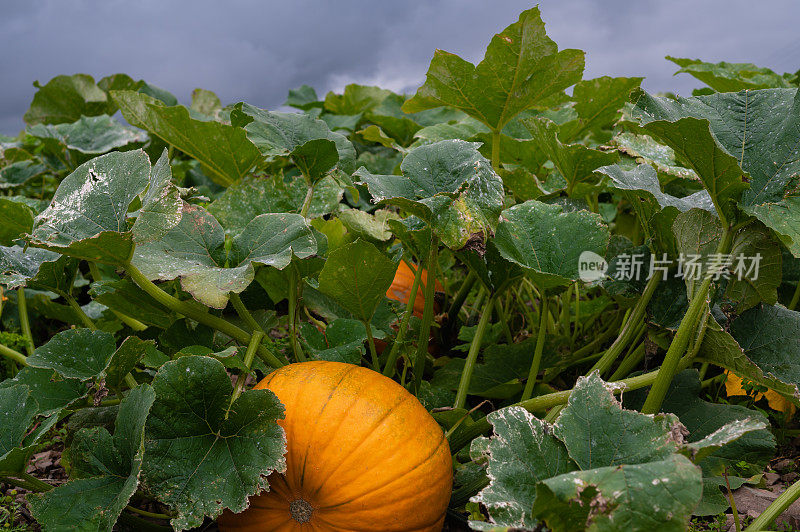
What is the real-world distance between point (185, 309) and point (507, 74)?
0.96m

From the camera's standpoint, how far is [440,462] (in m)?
1.16

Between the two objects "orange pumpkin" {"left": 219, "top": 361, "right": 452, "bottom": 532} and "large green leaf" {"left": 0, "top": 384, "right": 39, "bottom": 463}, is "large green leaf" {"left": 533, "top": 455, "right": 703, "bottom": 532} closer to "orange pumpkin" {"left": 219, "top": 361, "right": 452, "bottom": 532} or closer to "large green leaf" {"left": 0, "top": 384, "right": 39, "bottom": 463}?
"orange pumpkin" {"left": 219, "top": 361, "right": 452, "bottom": 532}

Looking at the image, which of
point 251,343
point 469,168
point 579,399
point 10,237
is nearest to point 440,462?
point 579,399

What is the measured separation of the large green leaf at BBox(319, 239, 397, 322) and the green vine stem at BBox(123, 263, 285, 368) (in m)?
0.19

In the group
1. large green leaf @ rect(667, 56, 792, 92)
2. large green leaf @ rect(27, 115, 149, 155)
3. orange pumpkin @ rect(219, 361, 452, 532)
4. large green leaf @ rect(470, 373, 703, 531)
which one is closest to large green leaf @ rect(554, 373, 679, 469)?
large green leaf @ rect(470, 373, 703, 531)

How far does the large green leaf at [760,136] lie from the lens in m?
1.07

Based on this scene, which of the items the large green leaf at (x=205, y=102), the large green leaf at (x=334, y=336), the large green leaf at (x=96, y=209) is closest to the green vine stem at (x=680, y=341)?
the large green leaf at (x=334, y=336)

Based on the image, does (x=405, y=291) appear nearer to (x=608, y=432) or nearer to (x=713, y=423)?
(x=713, y=423)

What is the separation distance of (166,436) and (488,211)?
713 millimetres

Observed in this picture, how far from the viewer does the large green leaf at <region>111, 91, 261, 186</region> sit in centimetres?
160

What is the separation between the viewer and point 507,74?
5.10 feet

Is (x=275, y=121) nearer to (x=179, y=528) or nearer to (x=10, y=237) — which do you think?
(x=10, y=237)

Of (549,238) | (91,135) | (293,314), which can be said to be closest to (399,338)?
(293,314)

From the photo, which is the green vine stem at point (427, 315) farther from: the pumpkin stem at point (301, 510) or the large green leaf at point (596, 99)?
the large green leaf at point (596, 99)
